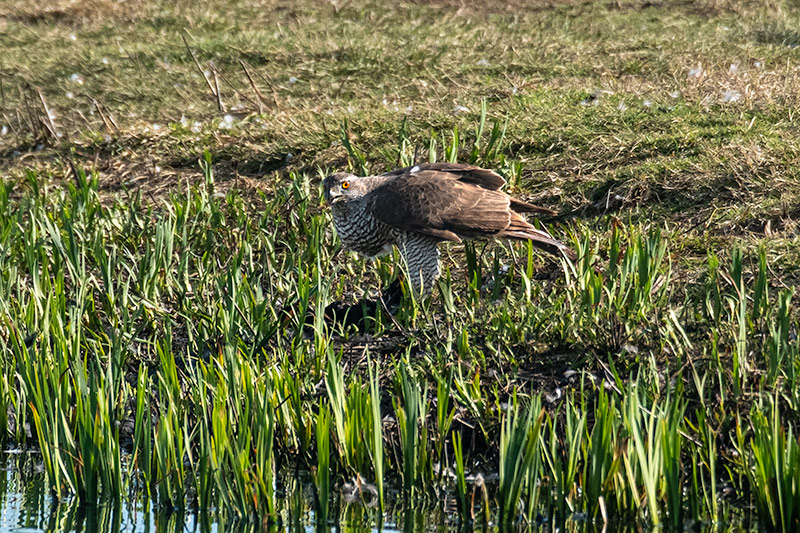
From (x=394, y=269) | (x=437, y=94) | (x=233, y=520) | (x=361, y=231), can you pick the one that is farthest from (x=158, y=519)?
(x=437, y=94)

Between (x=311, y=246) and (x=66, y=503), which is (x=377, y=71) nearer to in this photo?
(x=311, y=246)

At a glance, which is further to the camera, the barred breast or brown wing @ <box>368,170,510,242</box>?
the barred breast

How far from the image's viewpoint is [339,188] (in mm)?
5863

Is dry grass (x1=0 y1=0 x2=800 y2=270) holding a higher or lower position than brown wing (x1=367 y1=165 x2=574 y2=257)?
higher

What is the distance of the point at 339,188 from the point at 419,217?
46 centimetres

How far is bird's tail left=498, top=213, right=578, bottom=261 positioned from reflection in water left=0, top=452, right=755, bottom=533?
5.94 feet

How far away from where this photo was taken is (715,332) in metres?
4.88

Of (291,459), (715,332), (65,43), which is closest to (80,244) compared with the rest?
(291,459)

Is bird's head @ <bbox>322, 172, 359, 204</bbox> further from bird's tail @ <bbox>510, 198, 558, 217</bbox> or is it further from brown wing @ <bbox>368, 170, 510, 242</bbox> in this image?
bird's tail @ <bbox>510, 198, 558, 217</bbox>

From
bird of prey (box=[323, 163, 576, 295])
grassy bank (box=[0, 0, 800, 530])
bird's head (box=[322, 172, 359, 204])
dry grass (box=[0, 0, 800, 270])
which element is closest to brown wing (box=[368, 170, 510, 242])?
bird of prey (box=[323, 163, 576, 295])

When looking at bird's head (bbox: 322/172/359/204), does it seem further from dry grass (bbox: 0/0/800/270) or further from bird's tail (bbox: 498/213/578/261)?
dry grass (bbox: 0/0/800/270)

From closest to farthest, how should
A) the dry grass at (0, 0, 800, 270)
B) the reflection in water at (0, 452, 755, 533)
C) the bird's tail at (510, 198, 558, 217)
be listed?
the reflection in water at (0, 452, 755, 533), the bird's tail at (510, 198, 558, 217), the dry grass at (0, 0, 800, 270)

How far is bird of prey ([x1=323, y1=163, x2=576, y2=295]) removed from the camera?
18.8 ft

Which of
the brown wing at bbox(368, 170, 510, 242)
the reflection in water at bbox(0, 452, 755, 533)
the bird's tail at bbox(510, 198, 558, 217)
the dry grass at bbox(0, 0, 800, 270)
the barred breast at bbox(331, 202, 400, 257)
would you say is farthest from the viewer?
the dry grass at bbox(0, 0, 800, 270)
